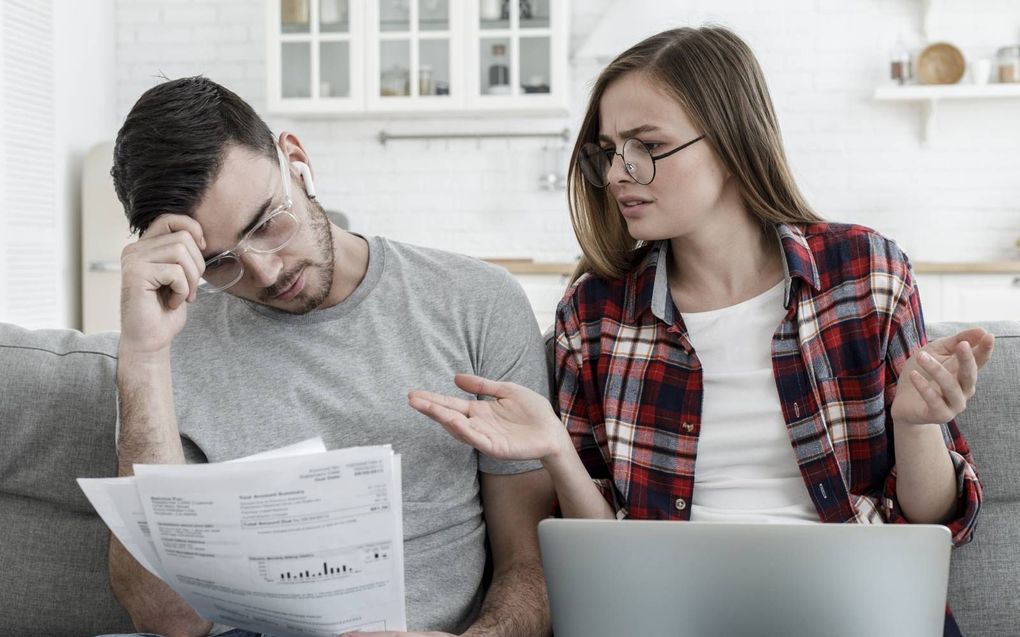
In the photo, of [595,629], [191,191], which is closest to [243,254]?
[191,191]

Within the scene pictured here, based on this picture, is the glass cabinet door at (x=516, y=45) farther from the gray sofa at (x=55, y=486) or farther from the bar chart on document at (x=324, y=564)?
the bar chart on document at (x=324, y=564)

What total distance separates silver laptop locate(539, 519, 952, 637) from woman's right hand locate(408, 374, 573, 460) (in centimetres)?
28

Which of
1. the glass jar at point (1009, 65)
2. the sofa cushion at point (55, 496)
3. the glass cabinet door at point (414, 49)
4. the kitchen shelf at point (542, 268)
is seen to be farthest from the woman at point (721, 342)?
the glass jar at point (1009, 65)

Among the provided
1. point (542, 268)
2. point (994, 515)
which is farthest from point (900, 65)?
point (994, 515)

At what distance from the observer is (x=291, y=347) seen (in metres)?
1.48

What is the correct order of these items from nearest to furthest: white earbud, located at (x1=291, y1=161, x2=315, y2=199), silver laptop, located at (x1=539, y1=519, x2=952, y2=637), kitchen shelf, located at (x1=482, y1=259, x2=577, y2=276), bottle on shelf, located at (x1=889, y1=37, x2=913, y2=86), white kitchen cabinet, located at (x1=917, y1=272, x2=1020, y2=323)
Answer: silver laptop, located at (x1=539, y1=519, x2=952, y2=637)
white earbud, located at (x1=291, y1=161, x2=315, y2=199)
white kitchen cabinet, located at (x1=917, y1=272, x2=1020, y2=323)
kitchen shelf, located at (x1=482, y1=259, x2=577, y2=276)
bottle on shelf, located at (x1=889, y1=37, x2=913, y2=86)

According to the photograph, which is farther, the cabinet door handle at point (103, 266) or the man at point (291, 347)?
the cabinet door handle at point (103, 266)

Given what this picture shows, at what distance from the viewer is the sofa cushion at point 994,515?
1428mm

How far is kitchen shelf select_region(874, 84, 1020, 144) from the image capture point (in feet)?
14.2

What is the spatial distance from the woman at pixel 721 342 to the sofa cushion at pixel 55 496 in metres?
0.65

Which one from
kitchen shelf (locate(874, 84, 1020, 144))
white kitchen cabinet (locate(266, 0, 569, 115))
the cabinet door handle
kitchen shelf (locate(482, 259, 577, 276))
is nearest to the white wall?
the cabinet door handle

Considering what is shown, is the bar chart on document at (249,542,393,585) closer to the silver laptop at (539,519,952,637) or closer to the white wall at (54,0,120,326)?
the silver laptop at (539,519,952,637)

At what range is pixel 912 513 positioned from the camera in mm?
1364

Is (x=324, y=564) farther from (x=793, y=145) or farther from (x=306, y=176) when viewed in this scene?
(x=793, y=145)
